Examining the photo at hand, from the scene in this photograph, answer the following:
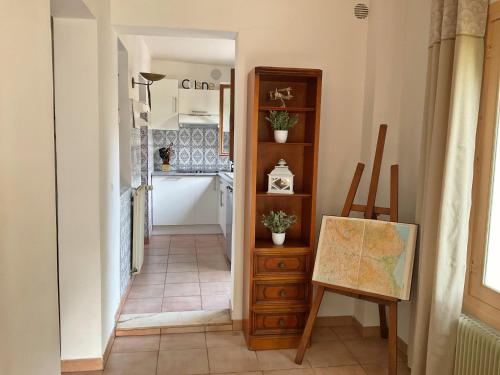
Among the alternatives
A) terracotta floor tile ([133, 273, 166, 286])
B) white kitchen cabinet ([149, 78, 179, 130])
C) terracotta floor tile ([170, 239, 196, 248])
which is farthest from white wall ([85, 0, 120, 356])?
white kitchen cabinet ([149, 78, 179, 130])

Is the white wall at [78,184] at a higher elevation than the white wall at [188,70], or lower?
lower

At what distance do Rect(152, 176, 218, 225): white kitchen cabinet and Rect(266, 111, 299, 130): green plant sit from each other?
310cm

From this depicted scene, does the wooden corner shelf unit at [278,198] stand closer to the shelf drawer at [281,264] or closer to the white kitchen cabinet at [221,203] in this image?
the shelf drawer at [281,264]

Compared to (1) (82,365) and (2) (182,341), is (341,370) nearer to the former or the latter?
(2) (182,341)

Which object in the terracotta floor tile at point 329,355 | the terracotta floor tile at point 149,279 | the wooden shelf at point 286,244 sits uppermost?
the wooden shelf at point 286,244

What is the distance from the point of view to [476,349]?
187 cm

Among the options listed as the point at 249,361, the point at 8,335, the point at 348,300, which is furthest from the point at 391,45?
the point at 8,335

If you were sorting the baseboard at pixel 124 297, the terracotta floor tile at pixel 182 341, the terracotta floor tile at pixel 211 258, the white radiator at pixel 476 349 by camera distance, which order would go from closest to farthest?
the white radiator at pixel 476 349 → the terracotta floor tile at pixel 182 341 → the baseboard at pixel 124 297 → the terracotta floor tile at pixel 211 258

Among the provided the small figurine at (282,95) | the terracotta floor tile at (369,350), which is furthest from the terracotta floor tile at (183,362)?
the small figurine at (282,95)

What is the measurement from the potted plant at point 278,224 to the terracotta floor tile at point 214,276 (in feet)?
4.82

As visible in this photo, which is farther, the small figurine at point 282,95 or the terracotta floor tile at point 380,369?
the small figurine at point 282,95

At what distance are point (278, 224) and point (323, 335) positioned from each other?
0.96 m

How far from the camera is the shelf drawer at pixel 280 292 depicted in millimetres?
2766

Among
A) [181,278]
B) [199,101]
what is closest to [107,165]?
[181,278]
